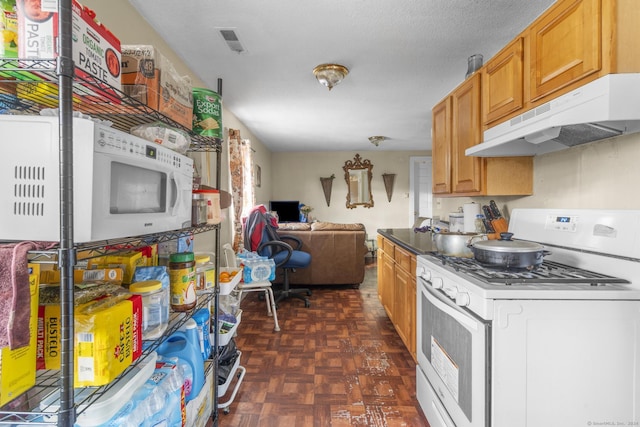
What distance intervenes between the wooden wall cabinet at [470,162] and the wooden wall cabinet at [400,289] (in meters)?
0.64

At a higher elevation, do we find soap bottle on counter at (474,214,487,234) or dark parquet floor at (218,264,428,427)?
soap bottle on counter at (474,214,487,234)

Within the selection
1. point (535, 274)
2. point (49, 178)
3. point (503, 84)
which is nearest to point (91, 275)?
point (49, 178)

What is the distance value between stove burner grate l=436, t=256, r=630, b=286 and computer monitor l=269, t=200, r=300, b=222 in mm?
4798

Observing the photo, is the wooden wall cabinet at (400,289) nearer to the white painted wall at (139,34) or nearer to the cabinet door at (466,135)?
the cabinet door at (466,135)

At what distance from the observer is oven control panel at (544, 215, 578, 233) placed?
1.41 metres

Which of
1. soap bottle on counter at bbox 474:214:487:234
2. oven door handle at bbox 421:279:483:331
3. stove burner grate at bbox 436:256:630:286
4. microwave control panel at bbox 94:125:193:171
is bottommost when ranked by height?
oven door handle at bbox 421:279:483:331

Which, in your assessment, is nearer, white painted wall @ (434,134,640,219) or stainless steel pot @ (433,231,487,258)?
white painted wall @ (434,134,640,219)

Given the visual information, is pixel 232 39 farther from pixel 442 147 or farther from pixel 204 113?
pixel 442 147

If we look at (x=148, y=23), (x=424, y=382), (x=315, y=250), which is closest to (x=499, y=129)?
(x=424, y=382)

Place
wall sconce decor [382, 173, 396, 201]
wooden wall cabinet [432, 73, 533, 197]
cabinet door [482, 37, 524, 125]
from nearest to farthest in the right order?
cabinet door [482, 37, 524, 125] < wooden wall cabinet [432, 73, 533, 197] < wall sconce decor [382, 173, 396, 201]

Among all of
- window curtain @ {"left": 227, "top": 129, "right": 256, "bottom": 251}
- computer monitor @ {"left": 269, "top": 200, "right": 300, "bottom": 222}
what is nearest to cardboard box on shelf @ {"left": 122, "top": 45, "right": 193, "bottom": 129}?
window curtain @ {"left": 227, "top": 129, "right": 256, "bottom": 251}

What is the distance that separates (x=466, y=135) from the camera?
2098mm

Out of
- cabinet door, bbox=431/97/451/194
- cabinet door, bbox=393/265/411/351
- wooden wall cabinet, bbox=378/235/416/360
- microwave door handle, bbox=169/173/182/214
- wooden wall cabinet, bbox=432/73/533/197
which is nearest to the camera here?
microwave door handle, bbox=169/173/182/214

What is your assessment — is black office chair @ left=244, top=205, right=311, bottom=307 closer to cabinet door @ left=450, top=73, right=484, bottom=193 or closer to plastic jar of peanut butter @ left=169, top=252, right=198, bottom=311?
cabinet door @ left=450, top=73, right=484, bottom=193
